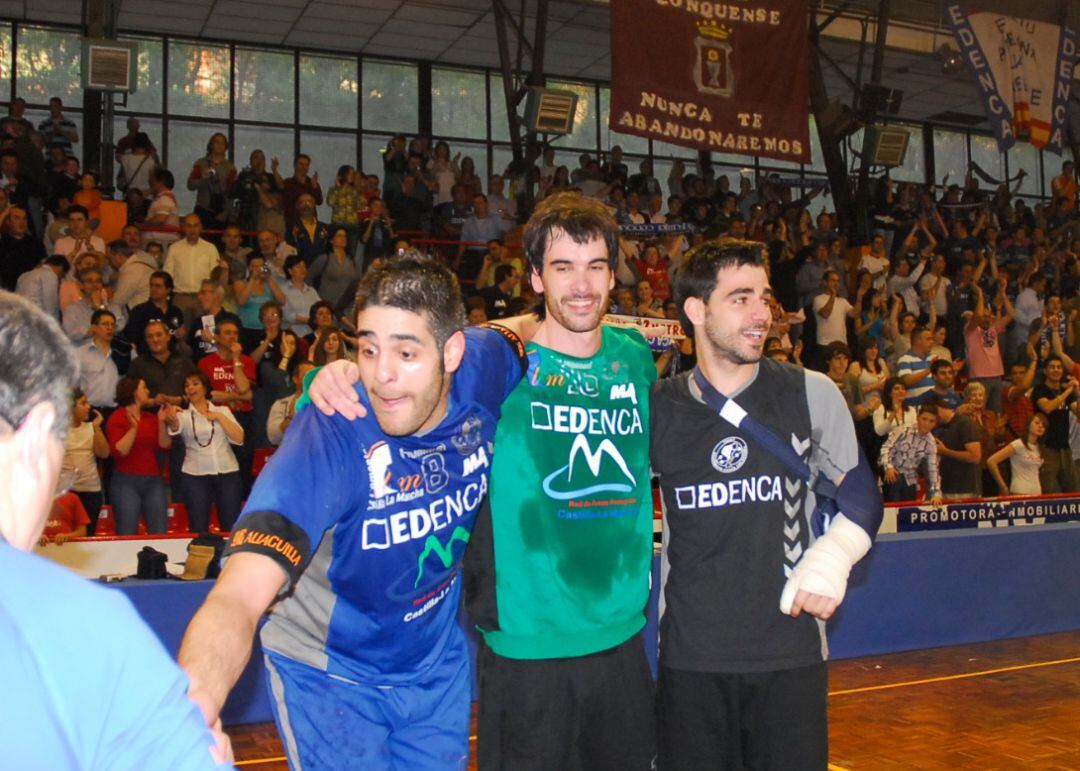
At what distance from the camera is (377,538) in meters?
2.75

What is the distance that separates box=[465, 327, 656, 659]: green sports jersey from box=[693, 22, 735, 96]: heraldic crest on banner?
34.4 feet

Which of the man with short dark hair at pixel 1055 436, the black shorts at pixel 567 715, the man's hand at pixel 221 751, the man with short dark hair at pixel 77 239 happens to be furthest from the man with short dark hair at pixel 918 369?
the man's hand at pixel 221 751

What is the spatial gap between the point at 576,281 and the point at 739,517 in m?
0.88

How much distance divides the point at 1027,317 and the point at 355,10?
11.1m

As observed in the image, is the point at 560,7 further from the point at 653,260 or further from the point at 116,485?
the point at 116,485

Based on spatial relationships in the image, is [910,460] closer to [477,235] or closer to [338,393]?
[477,235]

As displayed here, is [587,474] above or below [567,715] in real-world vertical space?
above

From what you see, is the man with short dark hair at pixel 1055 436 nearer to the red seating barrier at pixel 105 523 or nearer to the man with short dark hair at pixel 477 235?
the man with short dark hair at pixel 477 235

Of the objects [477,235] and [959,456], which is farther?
[477,235]

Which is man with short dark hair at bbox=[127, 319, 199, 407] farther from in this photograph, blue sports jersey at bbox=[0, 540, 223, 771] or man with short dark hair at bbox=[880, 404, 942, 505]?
blue sports jersey at bbox=[0, 540, 223, 771]

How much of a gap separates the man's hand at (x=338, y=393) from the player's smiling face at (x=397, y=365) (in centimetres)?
4

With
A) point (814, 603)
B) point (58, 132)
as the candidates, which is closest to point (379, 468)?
point (814, 603)

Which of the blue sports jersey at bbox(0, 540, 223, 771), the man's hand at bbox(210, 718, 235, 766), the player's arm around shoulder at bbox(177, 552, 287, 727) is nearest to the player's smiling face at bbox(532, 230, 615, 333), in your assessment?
the player's arm around shoulder at bbox(177, 552, 287, 727)

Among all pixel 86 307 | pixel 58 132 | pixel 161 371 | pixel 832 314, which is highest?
pixel 58 132
